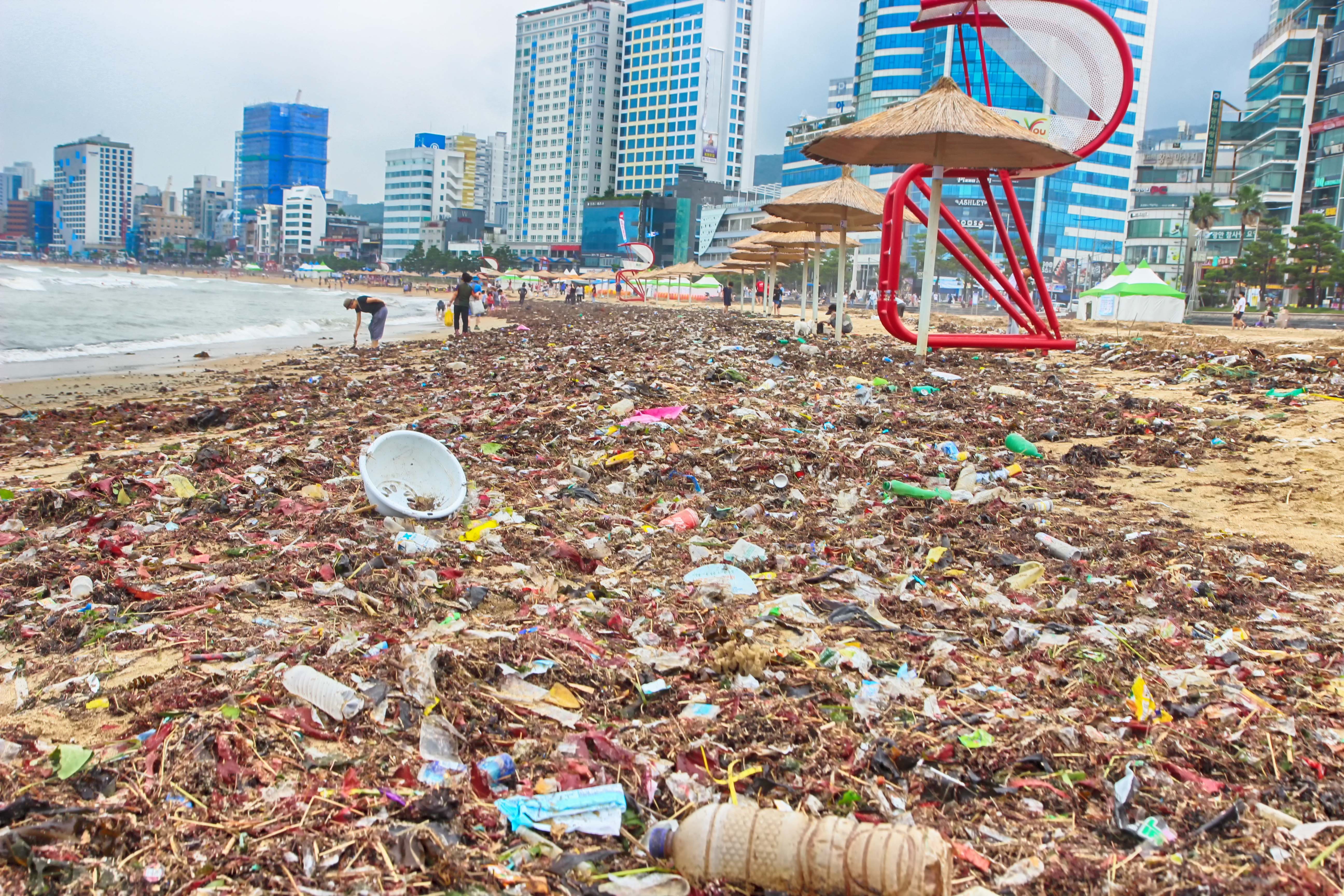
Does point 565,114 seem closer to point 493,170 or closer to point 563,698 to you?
point 493,170

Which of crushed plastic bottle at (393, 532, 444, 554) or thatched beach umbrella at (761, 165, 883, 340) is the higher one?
thatched beach umbrella at (761, 165, 883, 340)

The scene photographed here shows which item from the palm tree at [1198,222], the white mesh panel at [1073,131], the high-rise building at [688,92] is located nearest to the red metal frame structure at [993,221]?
the white mesh panel at [1073,131]

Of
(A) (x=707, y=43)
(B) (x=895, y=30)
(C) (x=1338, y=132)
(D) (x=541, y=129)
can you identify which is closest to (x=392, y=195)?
(D) (x=541, y=129)

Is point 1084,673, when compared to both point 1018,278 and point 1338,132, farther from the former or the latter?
point 1338,132

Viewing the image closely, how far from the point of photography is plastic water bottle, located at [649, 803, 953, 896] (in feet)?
6.43

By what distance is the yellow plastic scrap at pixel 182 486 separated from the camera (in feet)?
18.3

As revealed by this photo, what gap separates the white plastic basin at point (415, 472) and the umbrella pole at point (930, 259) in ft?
25.6

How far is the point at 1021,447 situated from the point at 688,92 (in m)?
125

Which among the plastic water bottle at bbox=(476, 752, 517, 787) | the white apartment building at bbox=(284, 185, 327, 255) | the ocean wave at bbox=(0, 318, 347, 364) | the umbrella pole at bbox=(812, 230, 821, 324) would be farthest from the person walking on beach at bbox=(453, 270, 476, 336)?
the white apartment building at bbox=(284, 185, 327, 255)

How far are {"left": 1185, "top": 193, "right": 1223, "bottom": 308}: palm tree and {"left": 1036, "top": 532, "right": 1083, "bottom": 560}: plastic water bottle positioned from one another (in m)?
53.5

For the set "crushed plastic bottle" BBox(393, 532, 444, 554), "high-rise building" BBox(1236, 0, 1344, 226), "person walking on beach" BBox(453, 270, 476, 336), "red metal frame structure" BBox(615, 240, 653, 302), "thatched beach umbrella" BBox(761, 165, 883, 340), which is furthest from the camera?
"red metal frame structure" BBox(615, 240, 653, 302)

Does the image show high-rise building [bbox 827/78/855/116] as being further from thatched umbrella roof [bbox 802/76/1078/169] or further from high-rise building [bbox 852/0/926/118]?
thatched umbrella roof [bbox 802/76/1078/169]

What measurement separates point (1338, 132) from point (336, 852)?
7458cm

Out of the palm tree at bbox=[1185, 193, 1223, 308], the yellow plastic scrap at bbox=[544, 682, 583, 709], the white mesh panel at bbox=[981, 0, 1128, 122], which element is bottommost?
the yellow plastic scrap at bbox=[544, 682, 583, 709]
